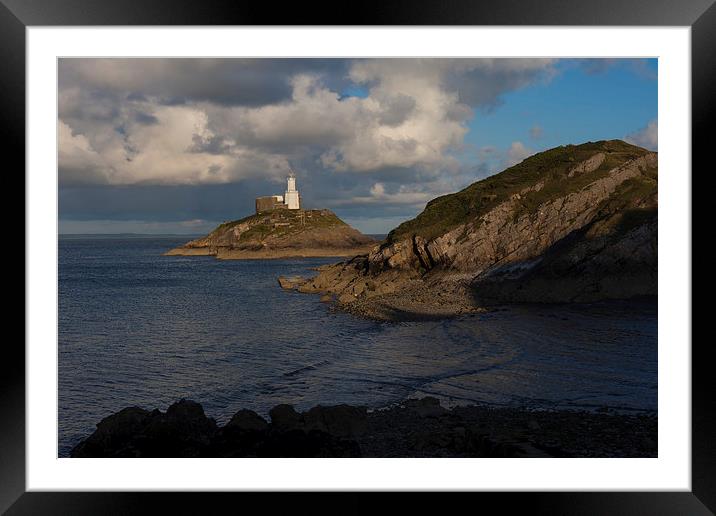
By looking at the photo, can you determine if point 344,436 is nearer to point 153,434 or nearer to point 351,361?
point 153,434

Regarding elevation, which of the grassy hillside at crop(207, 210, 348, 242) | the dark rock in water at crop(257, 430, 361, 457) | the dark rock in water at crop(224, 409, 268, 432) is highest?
the grassy hillside at crop(207, 210, 348, 242)

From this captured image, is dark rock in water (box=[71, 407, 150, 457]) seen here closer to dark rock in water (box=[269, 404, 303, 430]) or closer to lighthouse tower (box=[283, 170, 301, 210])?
dark rock in water (box=[269, 404, 303, 430])

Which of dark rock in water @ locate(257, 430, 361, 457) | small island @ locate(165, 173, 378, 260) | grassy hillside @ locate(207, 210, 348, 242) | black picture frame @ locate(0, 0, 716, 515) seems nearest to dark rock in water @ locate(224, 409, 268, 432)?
dark rock in water @ locate(257, 430, 361, 457)

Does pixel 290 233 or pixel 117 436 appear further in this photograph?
pixel 290 233

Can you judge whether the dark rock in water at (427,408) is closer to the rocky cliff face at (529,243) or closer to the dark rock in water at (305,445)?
the dark rock in water at (305,445)

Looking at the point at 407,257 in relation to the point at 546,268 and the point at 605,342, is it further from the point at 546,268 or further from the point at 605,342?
the point at 605,342

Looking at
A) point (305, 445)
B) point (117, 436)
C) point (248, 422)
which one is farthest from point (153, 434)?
point (305, 445)

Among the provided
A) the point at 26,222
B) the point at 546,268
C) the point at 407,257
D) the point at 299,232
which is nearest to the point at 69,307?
the point at 407,257

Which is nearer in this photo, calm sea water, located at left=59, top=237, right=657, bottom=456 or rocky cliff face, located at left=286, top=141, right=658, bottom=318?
calm sea water, located at left=59, top=237, right=657, bottom=456
